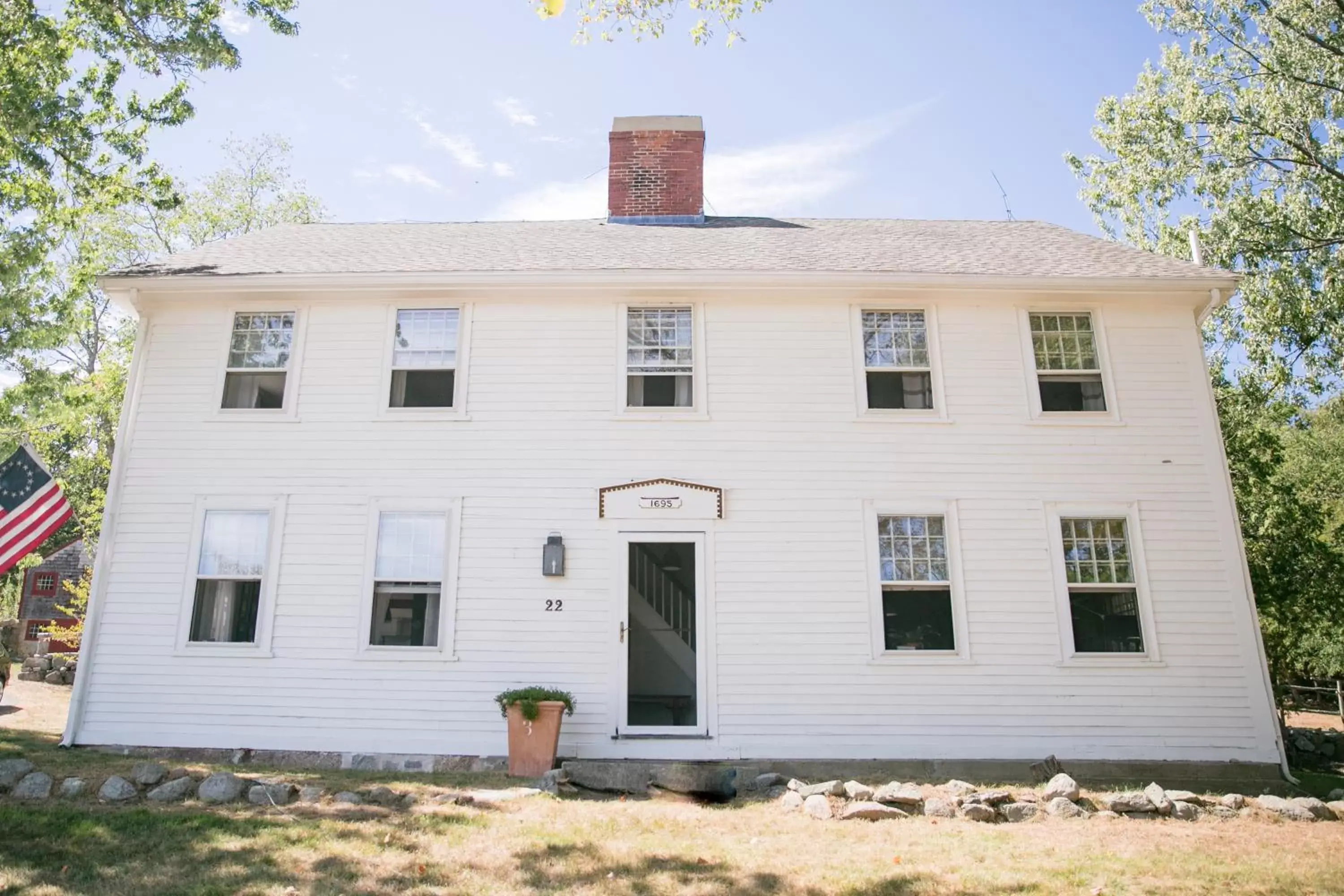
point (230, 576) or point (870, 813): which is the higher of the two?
point (230, 576)

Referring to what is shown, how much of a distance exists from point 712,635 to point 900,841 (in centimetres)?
341

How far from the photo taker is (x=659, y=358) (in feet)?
31.7

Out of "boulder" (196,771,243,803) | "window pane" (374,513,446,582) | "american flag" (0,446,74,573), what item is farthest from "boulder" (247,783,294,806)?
"american flag" (0,446,74,573)

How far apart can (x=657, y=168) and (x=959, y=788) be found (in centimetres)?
1004

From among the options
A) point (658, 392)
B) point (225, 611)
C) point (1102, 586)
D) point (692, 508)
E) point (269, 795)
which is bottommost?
point (269, 795)

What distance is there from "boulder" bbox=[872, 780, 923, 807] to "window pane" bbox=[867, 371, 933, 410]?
442cm

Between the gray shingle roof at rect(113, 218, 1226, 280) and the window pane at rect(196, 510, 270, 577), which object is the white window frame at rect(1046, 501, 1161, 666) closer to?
the gray shingle roof at rect(113, 218, 1226, 280)

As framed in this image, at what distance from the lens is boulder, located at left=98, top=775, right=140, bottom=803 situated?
19.4 ft

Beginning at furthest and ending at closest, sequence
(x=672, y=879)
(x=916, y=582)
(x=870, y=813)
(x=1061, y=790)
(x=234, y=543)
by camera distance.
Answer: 1. (x=234, y=543)
2. (x=916, y=582)
3. (x=1061, y=790)
4. (x=870, y=813)
5. (x=672, y=879)

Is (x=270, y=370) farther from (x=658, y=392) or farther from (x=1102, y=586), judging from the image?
(x=1102, y=586)

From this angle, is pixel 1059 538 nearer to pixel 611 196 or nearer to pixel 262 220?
pixel 611 196

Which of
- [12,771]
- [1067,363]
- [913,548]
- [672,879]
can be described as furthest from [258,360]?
[1067,363]

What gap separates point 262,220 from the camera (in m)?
24.3

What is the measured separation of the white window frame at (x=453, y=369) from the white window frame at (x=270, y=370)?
1017 mm
